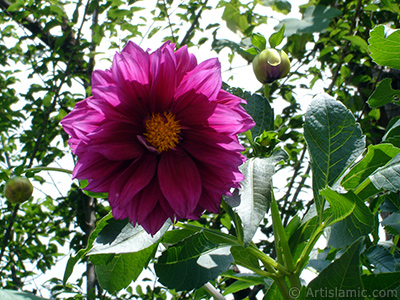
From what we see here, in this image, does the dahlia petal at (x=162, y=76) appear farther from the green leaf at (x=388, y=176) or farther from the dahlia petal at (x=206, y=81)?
the green leaf at (x=388, y=176)

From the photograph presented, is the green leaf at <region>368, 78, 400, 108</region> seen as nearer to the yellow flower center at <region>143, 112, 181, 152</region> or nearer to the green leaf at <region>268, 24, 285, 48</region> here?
the green leaf at <region>268, 24, 285, 48</region>

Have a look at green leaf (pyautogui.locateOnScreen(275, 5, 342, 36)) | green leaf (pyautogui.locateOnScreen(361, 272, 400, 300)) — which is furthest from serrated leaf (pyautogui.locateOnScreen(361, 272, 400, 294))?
green leaf (pyautogui.locateOnScreen(275, 5, 342, 36))

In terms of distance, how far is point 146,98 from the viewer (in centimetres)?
60

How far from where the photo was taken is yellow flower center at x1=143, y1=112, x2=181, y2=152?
1.96ft

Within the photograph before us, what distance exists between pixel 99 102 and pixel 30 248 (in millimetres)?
2257

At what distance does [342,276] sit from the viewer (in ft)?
1.45

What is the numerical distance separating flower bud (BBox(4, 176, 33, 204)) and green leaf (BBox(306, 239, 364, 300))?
31.6 inches

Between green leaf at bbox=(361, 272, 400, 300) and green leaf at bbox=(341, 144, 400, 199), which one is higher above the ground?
green leaf at bbox=(341, 144, 400, 199)

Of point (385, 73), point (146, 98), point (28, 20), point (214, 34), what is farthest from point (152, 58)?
point (28, 20)

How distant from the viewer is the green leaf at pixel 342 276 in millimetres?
430

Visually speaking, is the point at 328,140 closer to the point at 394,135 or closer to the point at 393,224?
the point at 394,135

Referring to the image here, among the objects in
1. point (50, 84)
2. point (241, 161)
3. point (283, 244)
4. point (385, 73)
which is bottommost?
point (283, 244)

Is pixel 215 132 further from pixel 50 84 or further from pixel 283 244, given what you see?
pixel 50 84

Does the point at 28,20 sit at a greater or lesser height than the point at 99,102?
greater
